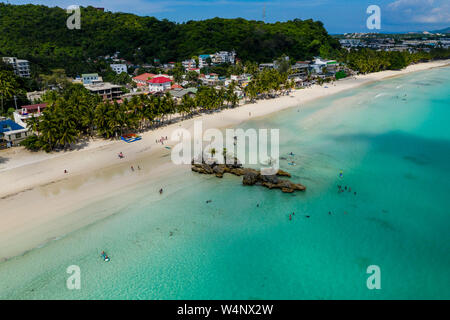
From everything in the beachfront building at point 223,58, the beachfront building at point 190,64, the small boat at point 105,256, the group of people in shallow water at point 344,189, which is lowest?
the small boat at point 105,256

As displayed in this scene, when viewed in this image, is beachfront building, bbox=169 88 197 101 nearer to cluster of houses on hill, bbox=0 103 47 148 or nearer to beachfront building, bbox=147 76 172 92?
beachfront building, bbox=147 76 172 92

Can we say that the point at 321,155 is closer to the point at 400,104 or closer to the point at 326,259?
the point at 326,259

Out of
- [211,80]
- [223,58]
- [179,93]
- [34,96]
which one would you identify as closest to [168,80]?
[179,93]

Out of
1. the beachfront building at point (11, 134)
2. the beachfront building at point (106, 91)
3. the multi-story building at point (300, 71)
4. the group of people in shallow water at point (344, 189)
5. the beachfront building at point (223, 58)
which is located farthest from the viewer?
the beachfront building at point (223, 58)

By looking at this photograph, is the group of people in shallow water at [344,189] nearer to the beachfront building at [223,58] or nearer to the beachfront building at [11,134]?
the beachfront building at [11,134]

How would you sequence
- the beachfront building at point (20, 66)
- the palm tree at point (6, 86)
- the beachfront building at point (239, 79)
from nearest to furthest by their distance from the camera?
1. the palm tree at point (6, 86)
2. the beachfront building at point (20, 66)
3. the beachfront building at point (239, 79)

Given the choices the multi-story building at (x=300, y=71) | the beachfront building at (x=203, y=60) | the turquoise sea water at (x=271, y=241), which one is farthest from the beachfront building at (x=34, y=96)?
the multi-story building at (x=300, y=71)

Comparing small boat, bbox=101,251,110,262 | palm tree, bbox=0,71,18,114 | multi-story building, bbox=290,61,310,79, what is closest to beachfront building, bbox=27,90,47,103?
palm tree, bbox=0,71,18,114
